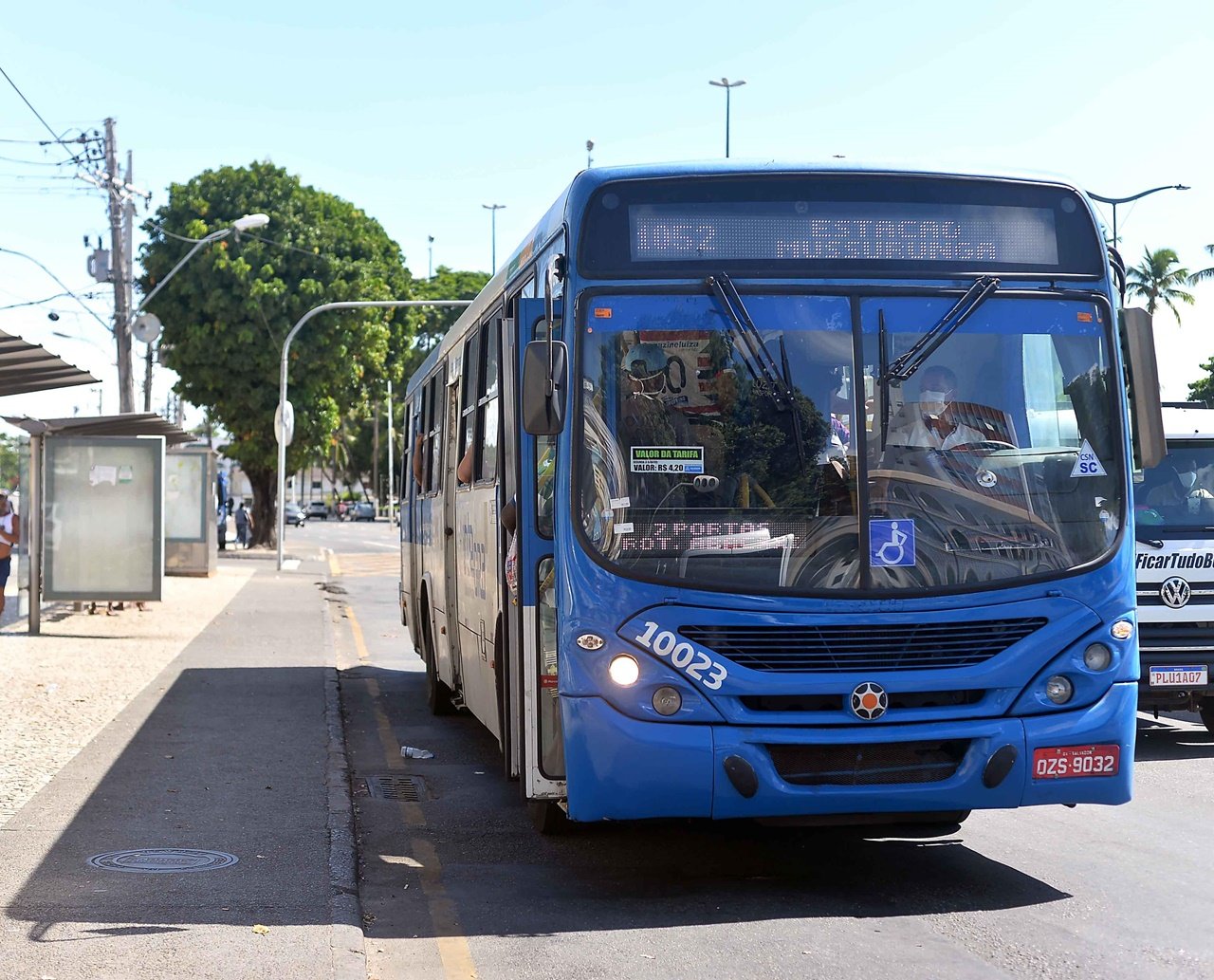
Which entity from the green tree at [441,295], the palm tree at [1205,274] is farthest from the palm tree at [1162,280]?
the green tree at [441,295]

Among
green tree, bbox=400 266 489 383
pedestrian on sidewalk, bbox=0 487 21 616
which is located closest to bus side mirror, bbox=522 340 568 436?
pedestrian on sidewalk, bbox=0 487 21 616

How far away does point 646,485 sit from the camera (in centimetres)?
651

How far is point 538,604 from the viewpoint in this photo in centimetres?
706

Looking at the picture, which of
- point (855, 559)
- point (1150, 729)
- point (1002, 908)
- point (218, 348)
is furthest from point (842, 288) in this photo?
point (218, 348)

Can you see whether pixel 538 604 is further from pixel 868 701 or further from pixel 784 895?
pixel 784 895

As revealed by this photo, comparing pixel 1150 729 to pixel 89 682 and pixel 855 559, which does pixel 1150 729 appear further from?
pixel 89 682

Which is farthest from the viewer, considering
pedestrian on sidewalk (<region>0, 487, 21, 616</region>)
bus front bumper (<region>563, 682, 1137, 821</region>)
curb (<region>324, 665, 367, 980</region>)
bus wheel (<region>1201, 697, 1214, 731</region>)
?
pedestrian on sidewalk (<region>0, 487, 21, 616</region>)

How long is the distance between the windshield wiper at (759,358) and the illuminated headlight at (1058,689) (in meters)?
1.41

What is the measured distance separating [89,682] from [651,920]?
9.64 m

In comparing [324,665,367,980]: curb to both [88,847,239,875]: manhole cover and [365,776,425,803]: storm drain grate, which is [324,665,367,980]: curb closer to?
[365,776,425,803]: storm drain grate

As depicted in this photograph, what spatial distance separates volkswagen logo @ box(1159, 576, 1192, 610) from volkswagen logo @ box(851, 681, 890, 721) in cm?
531

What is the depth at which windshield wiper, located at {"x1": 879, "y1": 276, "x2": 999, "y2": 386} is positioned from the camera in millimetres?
6605

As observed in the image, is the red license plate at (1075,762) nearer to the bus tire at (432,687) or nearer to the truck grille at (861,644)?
the truck grille at (861,644)

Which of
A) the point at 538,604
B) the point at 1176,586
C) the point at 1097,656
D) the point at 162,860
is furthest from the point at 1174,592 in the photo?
the point at 162,860
